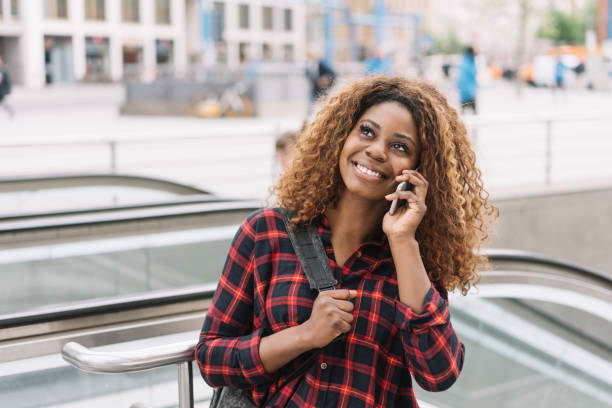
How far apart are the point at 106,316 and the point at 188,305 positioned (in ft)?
1.08

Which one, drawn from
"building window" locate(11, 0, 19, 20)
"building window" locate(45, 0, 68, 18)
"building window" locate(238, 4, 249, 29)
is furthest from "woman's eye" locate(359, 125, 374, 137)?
"building window" locate(238, 4, 249, 29)

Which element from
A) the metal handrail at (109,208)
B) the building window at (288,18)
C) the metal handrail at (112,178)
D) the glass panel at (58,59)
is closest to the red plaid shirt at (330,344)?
the metal handrail at (109,208)

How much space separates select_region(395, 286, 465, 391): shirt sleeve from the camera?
181 cm

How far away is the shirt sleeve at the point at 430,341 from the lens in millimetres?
1811

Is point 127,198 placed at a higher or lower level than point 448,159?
lower

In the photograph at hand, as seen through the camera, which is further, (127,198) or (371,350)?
(127,198)

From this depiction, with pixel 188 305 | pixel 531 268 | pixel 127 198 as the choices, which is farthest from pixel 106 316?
pixel 127 198

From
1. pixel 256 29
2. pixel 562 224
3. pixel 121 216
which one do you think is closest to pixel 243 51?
pixel 256 29

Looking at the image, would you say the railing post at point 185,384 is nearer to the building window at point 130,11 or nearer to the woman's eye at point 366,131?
the woman's eye at point 366,131

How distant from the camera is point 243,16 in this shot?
51.8 metres

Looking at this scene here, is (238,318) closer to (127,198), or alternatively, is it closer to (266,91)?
(127,198)

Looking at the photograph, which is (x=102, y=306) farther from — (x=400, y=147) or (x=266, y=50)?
(x=266, y=50)

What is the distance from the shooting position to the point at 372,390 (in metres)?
1.86

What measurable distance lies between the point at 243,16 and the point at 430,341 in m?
51.7
